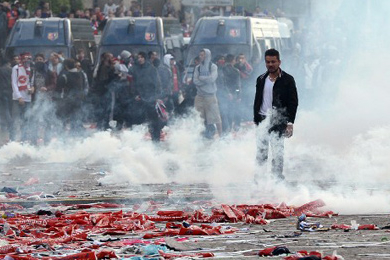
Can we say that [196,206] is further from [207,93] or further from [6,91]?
[6,91]

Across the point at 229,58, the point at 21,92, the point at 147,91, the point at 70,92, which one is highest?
the point at 229,58

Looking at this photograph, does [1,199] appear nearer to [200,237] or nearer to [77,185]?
[77,185]

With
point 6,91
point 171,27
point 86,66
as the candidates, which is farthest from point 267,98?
point 171,27

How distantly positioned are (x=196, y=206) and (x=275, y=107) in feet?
5.47

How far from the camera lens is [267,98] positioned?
13711 mm

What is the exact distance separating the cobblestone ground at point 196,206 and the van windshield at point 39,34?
9275 mm

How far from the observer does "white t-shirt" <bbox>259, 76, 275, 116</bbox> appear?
1368 cm

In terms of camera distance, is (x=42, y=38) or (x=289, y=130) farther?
(x=42, y=38)

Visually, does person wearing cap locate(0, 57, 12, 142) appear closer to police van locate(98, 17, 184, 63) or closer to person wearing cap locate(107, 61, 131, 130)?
person wearing cap locate(107, 61, 131, 130)

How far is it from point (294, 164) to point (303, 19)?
21.4 metres

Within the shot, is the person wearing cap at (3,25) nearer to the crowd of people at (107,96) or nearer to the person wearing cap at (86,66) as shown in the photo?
the person wearing cap at (86,66)

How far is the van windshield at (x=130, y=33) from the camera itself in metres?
28.5

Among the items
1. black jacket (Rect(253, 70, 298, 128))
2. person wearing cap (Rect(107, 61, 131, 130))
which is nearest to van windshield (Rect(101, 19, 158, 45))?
person wearing cap (Rect(107, 61, 131, 130))

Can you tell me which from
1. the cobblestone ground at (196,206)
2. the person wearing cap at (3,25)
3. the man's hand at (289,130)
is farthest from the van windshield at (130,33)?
the man's hand at (289,130)
